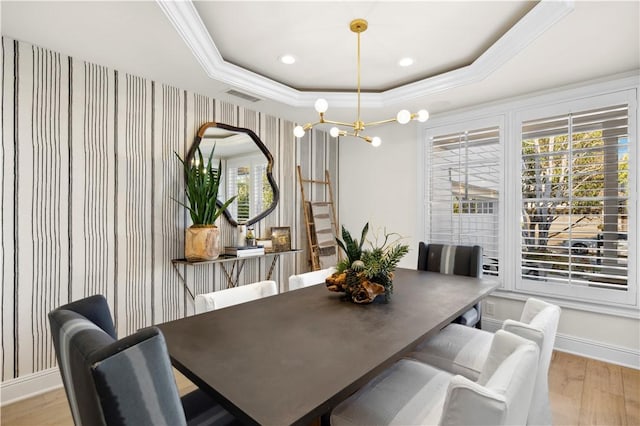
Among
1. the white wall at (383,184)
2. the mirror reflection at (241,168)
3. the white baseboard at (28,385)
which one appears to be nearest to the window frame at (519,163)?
the white wall at (383,184)

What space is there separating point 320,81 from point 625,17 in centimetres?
226

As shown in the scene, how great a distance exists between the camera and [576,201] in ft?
9.52

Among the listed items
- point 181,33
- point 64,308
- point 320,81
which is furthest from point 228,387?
point 320,81

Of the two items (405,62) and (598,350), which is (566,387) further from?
(405,62)

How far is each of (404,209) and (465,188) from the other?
78 centimetres

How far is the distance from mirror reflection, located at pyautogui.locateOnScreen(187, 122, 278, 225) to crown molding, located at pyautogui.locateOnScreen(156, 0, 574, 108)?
575mm

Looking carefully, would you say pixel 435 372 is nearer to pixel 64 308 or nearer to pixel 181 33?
pixel 64 308

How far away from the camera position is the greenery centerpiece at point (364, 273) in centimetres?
174

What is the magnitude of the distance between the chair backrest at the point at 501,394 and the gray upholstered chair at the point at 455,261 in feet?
5.16

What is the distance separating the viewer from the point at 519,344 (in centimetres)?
99

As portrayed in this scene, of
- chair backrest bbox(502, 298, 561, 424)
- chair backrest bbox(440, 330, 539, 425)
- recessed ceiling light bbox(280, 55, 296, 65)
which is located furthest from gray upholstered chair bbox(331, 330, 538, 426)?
recessed ceiling light bbox(280, 55, 296, 65)

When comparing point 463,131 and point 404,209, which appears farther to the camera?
point 404,209

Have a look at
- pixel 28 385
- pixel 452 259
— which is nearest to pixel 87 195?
pixel 28 385

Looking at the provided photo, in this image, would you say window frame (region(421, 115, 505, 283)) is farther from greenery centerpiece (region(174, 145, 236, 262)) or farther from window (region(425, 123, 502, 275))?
greenery centerpiece (region(174, 145, 236, 262))
